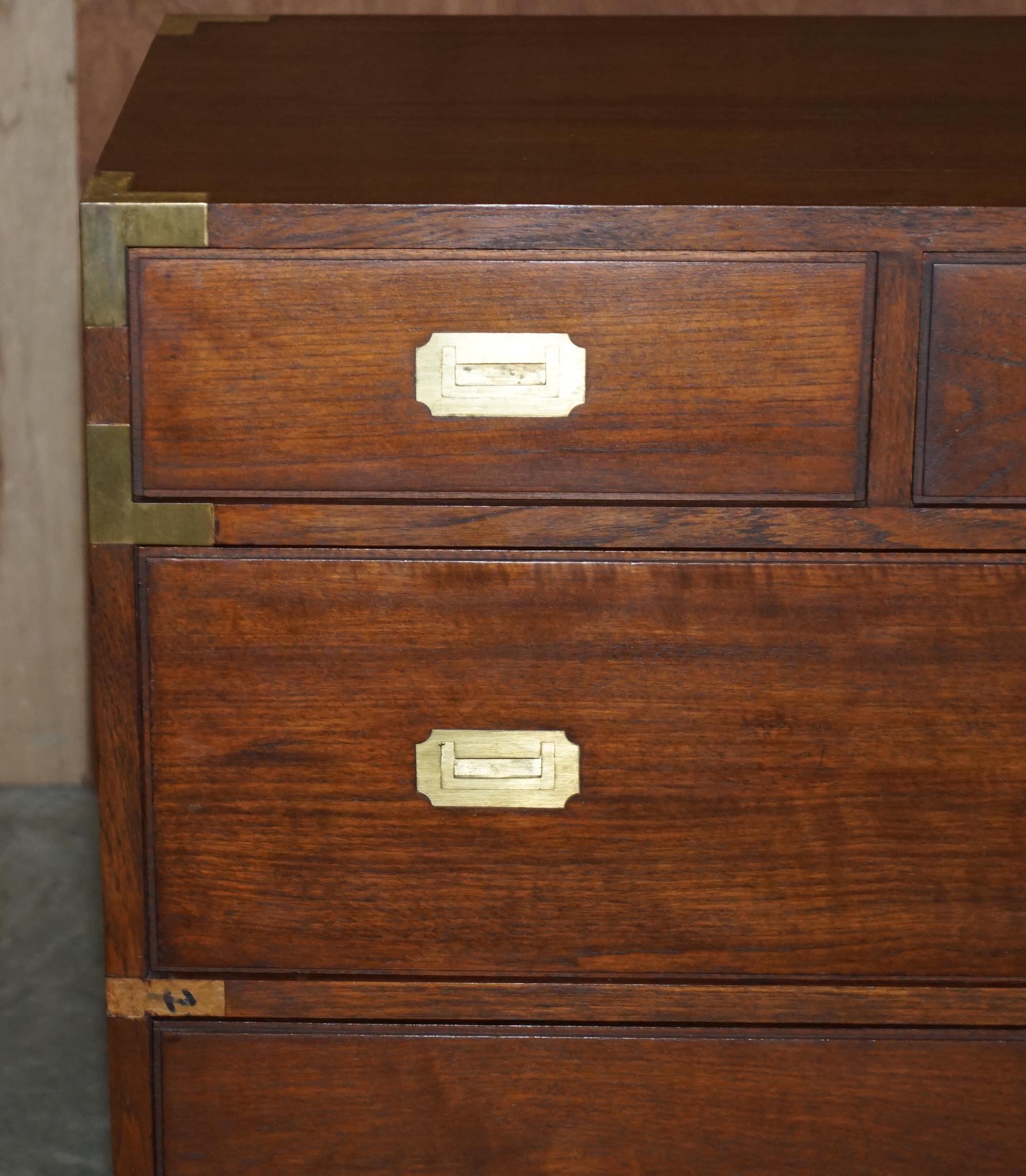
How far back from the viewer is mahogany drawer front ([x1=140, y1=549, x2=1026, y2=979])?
0.98 metres

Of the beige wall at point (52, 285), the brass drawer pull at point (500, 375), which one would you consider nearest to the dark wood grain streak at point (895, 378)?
the brass drawer pull at point (500, 375)

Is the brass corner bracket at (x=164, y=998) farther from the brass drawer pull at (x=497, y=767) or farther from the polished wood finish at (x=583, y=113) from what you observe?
the polished wood finish at (x=583, y=113)

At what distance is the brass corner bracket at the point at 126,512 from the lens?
960 millimetres

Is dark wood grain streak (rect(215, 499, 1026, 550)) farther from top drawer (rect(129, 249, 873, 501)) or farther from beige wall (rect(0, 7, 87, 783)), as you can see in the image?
beige wall (rect(0, 7, 87, 783))

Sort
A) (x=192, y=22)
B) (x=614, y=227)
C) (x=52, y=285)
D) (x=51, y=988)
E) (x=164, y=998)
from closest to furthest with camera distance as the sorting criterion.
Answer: (x=614, y=227)
(x=164, y=998)
(x=192, y=22)
(x=51, y=988)
(x=52, y=285)

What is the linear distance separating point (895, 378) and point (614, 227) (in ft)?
0.73

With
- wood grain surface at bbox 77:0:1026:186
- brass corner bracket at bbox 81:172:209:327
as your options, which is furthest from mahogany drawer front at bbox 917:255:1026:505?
wood grain surface at bbox 77:0:1026:186

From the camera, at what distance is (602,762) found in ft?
3.31

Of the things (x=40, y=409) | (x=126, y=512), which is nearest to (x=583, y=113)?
(x=126, y=512)

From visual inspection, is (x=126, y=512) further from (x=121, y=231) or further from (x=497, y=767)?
(x=497, y=767)

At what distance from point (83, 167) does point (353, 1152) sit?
1206 mm

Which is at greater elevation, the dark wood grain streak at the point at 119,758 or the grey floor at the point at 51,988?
the dark wood grain streak at the point at 119,758

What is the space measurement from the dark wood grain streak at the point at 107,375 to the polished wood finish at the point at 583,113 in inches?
4.2

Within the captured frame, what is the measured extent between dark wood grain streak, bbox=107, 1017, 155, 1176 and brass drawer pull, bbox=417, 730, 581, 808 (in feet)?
0.99
